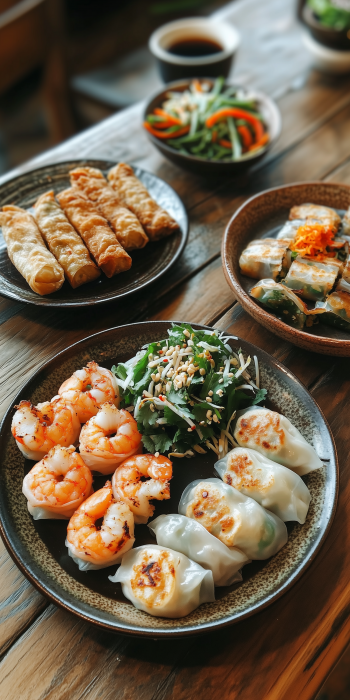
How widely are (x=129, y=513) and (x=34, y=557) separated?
29 cm

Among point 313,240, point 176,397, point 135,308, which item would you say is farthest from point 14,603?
point 313,240

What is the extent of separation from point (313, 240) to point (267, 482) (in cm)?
108

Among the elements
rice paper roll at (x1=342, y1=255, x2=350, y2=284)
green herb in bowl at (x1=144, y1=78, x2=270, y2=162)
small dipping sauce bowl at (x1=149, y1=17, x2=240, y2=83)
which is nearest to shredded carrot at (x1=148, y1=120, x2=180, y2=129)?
green herb in bowl at (x1=144, y1=78, x2=270, y2=162)

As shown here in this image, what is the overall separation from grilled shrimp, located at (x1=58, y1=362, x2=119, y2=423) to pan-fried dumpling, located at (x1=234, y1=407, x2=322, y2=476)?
449 mm

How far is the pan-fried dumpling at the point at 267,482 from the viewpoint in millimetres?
1537

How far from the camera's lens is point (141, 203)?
243 cm

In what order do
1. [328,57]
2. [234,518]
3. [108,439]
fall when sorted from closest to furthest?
1. [234,518]
2. [108,439]
3. [328,57]

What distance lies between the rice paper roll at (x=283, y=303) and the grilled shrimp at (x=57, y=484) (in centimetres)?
94

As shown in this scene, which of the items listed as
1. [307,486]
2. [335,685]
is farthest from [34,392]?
[335,685]

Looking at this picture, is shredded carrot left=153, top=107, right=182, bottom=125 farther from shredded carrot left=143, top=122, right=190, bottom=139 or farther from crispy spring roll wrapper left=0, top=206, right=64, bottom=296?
crispy spring roll wrapper left=0, top=206, right=64, bottom=296

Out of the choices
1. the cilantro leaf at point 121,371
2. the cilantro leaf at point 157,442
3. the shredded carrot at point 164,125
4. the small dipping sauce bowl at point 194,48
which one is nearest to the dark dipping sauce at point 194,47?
the small dipping sauce bowl at point 194,48

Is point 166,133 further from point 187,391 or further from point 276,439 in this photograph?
point 276,439

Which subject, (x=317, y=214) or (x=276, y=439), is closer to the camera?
(x=276, y=439)

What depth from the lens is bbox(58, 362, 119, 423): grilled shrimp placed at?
1.73m
